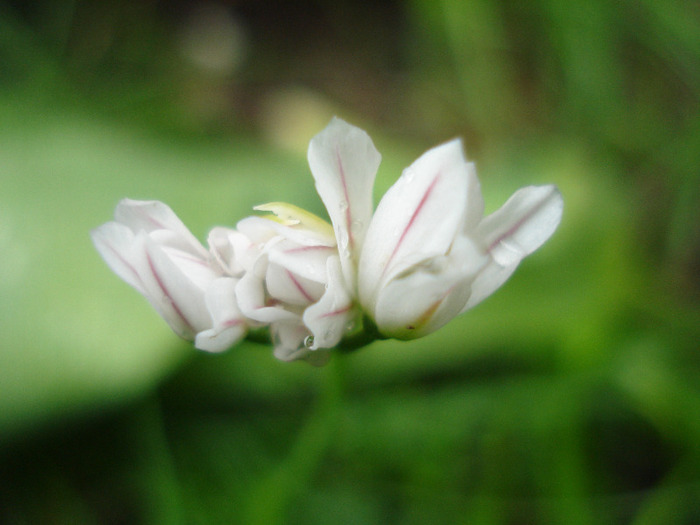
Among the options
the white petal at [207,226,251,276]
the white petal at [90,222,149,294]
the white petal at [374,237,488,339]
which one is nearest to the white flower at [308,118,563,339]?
the white petal at [374,237,488,339]

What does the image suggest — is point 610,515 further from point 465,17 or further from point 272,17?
point 272,17

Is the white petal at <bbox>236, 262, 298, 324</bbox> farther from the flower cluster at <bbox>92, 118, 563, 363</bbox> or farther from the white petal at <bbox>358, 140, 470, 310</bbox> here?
the white petal at <bbox>358, 140, 470, 310</bbox>

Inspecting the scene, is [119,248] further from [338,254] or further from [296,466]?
[296,466]

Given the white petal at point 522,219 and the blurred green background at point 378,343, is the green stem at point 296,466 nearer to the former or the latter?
the blurred green background at point 378,343

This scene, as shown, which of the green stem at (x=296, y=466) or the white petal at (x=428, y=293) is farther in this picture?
the green stem at (x=296, y=466)

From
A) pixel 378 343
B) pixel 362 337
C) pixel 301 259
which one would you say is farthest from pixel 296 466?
pixel 378 343

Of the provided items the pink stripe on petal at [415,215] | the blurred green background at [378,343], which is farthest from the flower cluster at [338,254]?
the blurred green background at [378,343]

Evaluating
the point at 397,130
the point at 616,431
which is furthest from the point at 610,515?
the point at 397,130
